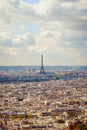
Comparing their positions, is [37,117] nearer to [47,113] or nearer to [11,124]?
[47,113]

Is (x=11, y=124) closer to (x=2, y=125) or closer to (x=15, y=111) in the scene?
(x=2, y=125)

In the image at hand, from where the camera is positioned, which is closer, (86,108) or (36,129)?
(36,129)

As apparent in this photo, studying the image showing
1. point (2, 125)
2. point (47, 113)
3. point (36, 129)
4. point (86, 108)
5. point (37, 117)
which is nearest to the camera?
point (36, 129)

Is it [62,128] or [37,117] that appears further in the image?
[37,117]

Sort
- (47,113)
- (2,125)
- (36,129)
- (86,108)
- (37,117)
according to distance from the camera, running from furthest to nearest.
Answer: (86,108), (47,113), (37,117), (2,125), (36,129)

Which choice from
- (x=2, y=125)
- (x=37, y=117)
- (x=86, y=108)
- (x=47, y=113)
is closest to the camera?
(x=2, y=125)

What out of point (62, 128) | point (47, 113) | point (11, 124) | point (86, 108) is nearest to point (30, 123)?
point (11, 124)

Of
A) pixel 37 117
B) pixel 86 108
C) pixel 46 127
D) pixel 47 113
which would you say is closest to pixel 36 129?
pixel 46 127

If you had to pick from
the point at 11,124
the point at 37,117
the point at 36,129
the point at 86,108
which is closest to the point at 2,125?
the point at 11,124
